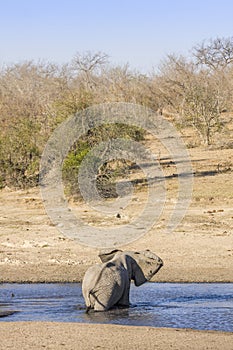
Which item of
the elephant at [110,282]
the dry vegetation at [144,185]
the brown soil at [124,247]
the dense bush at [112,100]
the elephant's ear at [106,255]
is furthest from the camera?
the dense bush at [112,100]

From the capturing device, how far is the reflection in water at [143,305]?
14.0m

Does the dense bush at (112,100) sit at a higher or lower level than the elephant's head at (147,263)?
higher

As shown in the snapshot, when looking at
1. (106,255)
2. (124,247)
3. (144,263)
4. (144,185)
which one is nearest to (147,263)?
(144,263)

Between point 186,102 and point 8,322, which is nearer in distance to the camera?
point 8,322

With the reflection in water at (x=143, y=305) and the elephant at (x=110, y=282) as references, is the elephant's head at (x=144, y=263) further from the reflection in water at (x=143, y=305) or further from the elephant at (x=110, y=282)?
the reflection in water at (x=143, y=305)

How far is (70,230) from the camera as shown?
76.1 feet

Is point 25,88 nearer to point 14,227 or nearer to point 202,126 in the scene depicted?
point 202,126

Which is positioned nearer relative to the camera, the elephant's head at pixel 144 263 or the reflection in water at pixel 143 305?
the reflection in water at pixel 143 305

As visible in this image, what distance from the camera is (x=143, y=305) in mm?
15391

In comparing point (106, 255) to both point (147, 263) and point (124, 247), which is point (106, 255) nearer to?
point (147, 263)

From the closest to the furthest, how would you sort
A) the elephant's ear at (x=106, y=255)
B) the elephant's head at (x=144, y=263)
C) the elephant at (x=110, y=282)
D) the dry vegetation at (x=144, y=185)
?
the elephant at (x=110, y=282) < the elephant's head at (x=144, y=263) < the elephant's ear at (x=106, y=255) < the dry vegetation at (x=144, y=185)

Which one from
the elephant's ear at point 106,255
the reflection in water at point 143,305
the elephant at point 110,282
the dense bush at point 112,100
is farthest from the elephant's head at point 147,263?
the dense bush at point 112,100

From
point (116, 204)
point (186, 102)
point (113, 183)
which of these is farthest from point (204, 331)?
point (186, 102)

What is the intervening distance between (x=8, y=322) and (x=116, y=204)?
13.6 meters
